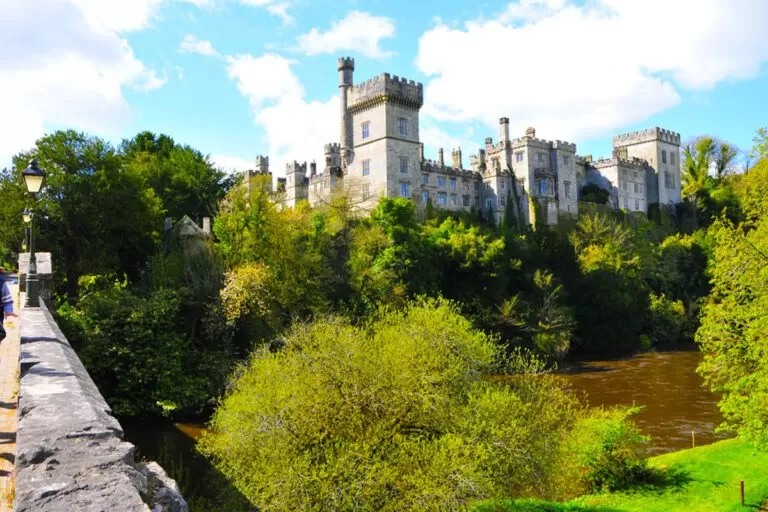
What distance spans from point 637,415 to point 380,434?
20.3 meters

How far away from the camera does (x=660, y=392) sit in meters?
35.9

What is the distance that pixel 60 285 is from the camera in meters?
32.4

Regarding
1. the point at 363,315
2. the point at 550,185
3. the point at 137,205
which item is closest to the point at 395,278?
the point at 363,315

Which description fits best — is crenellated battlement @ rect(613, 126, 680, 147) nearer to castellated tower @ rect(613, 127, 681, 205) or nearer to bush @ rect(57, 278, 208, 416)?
castellated tower @ rect(613, 127, 681, 205)

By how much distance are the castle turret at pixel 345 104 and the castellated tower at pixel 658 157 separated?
141ft

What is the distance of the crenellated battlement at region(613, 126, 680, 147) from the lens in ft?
270

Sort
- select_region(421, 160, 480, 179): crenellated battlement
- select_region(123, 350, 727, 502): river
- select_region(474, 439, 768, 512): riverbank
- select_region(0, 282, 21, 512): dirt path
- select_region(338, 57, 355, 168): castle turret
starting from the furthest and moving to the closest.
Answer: select_region(421, 160, 480, 179): crenellated battlement, select_region(338, 57, 355, 168): castle turret, select_region(123, 350, 727, 502): river, select_region(474, 439, 768, 512): riverbank, select_region(0, 282, 21, 512): dirt path

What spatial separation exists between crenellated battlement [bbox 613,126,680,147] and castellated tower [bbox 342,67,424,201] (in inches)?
1654

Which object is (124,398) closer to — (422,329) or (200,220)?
(422,329)

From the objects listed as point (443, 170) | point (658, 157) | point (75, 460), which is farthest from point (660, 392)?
point (658, 157)

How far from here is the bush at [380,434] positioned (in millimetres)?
14492

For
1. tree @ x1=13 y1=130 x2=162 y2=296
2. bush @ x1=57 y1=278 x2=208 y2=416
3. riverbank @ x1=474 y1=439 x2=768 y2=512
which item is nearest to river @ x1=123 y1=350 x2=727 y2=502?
bush @ x1=57 y1=278 x2=208 y2=416

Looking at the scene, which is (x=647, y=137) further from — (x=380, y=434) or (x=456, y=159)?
(x=380, y=434)

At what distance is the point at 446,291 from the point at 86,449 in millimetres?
42193
